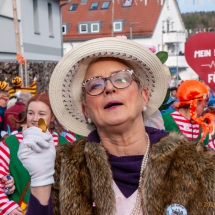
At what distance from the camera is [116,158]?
220 cm

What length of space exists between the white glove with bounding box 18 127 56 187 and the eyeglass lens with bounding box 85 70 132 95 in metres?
0.35

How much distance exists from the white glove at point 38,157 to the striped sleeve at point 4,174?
135 cm

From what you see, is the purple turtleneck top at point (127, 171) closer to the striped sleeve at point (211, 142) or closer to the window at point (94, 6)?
the striped sleeve at point (211, 142)

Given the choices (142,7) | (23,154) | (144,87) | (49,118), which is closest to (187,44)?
(49,118)

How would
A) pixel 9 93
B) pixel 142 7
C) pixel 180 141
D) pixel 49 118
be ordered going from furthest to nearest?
pixel 142 7 → pixel 9 93 → pixel 49 118 → pixel 180 141

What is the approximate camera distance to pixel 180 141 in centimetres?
213

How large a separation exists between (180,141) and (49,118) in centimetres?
208

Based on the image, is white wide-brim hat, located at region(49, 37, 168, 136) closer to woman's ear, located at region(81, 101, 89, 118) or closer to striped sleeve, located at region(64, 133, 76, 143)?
woman's ear, located at region(81, 101, 89, 118)

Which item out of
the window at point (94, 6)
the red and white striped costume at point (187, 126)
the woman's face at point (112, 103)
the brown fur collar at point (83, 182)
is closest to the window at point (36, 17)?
the red and white striped costume at point (187, 126)

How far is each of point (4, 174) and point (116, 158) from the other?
4.67 ft

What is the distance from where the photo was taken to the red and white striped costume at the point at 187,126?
16.0 feet

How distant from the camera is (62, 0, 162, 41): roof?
43719mm

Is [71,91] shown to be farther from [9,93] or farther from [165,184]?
[9,93]

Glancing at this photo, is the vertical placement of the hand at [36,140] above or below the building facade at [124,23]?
below
